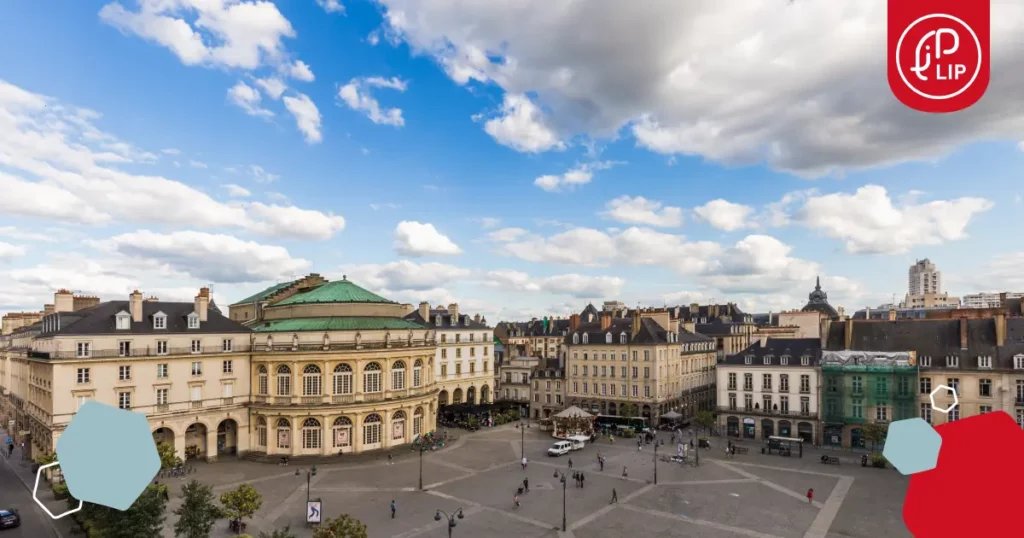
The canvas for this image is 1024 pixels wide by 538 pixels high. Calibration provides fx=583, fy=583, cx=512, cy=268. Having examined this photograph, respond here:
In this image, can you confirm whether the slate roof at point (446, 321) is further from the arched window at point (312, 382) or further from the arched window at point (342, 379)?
the arched window at point (312, 382)

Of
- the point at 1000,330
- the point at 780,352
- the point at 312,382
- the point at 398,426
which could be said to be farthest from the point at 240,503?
the point at 1000,330

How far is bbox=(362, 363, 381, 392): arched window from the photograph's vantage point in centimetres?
5956

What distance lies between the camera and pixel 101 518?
2844cm

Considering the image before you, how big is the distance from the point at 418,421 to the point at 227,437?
19550 mm

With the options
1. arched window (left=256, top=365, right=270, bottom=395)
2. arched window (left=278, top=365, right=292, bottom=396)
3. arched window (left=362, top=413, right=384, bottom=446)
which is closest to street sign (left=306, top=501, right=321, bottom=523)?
arched window (left=362, top=413, right=384, bottom=446)

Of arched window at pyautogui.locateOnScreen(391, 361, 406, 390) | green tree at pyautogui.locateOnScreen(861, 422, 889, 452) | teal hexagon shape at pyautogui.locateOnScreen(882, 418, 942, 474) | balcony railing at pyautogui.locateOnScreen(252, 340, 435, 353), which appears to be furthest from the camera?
arched window at pyautogui.locateOnScreen(391, 361, 406, 390)

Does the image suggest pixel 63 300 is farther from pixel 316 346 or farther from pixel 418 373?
pixel 418 373

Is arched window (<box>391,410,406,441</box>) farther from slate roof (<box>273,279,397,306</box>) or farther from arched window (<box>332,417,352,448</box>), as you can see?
slate roof (<box>273,279,397,306</box>)

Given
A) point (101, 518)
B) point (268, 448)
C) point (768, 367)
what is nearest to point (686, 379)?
point (768, 367)

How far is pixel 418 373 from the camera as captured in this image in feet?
217

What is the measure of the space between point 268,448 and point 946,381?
222 feet

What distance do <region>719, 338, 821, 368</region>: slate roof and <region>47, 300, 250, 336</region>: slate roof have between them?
56.7m

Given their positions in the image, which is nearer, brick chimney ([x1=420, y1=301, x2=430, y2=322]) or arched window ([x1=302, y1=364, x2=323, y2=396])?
arched window ([x1=302, y1=364, x2=323, y2=396])

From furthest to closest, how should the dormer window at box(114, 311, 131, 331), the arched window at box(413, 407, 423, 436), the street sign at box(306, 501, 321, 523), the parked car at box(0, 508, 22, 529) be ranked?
the arched window at box(413, 407, 423, 436) < the dormer window at box(114, 311, 131, 331) < the parked car at box(0, 508, 22, 529) < the street sign at box(306, 501, 321, 523)
